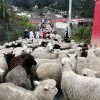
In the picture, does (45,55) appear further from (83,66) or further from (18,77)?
(18,77)

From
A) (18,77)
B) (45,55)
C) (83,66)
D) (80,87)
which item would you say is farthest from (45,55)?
(80,87)

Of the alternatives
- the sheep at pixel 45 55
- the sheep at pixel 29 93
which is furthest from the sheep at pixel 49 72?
the sheep at pixel 45 55

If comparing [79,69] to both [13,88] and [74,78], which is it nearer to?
[74,78]

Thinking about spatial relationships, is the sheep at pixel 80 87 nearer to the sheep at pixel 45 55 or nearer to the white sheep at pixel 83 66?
the white sheep at pixel 83 66

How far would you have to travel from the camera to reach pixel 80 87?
10.0ft

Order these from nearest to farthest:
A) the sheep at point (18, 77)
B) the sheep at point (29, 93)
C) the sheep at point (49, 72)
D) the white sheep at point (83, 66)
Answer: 1. the sheep at point (29, 93)
2. the sheep at point (18, 77)
3. the sheep at point (49, 72)
4. the white sheep at point (83, 66)

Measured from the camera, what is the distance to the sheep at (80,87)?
9.41 feet

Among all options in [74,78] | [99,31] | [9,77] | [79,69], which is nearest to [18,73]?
[9,77]

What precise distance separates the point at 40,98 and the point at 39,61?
75.8 inches

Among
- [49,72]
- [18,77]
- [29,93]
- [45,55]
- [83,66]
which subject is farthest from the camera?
[45,55]

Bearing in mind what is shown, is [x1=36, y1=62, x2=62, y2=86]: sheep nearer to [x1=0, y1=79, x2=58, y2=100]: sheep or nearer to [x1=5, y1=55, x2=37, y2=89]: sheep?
[x1=5, y1=55, x2=37, y2=89]: sheep

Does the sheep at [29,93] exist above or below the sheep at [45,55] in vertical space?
above

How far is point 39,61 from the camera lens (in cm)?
475

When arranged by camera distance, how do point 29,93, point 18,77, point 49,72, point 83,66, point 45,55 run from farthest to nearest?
point 45,55, point 83,66, point 49,72, point 18,77, point 29,93
